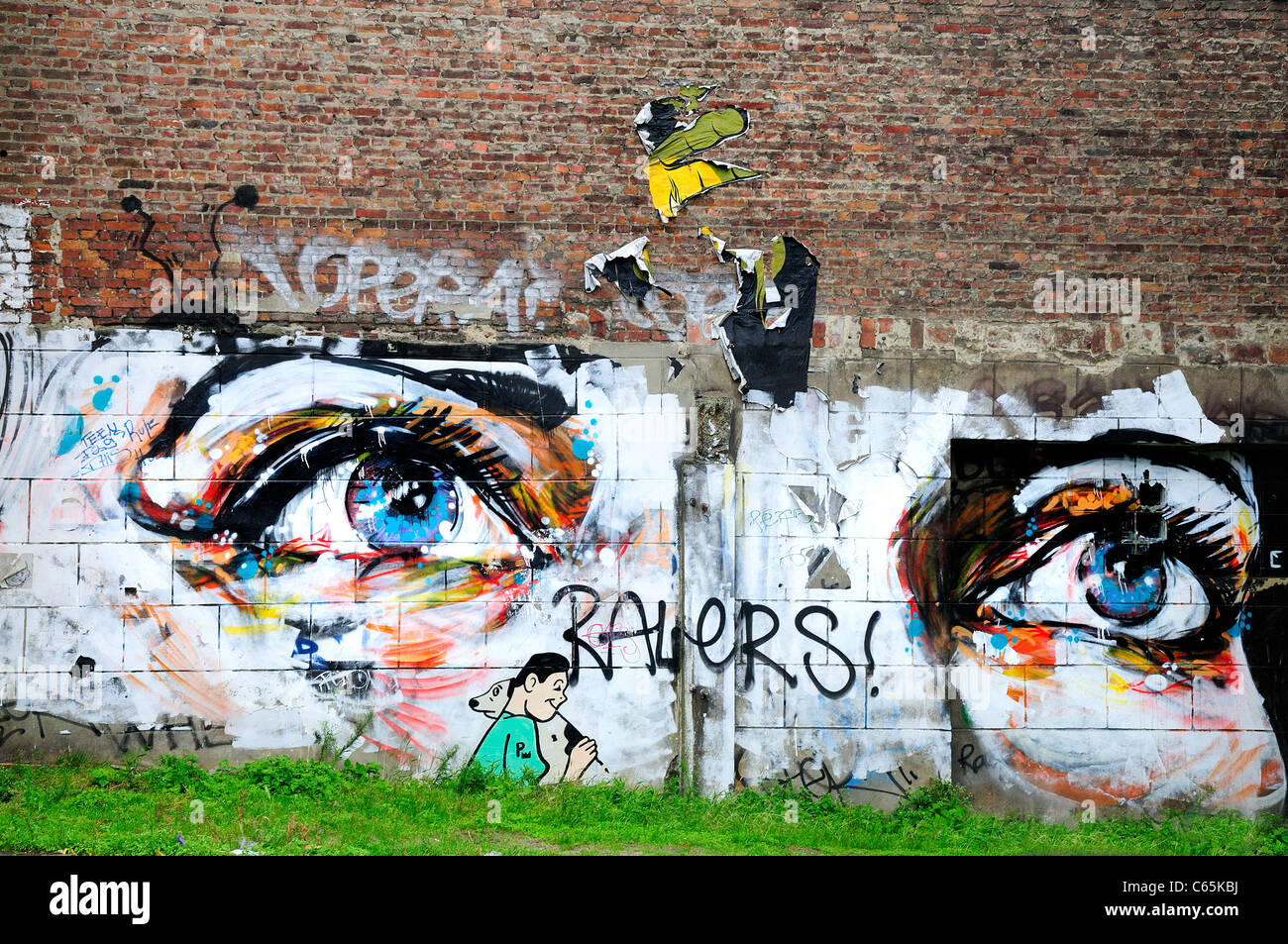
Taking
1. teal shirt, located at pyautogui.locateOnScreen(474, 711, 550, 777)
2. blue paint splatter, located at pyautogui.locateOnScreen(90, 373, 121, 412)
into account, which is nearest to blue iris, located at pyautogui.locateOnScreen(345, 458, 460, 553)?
teal shirt, located at pyautogui.locateOnScreen(474, 711, 550, 777)

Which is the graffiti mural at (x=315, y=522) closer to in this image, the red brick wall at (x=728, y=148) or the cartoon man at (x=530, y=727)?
the cartoon man at (x=530, y=727)

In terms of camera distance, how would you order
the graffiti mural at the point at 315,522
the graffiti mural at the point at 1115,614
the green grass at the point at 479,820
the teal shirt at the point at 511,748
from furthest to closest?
the graffiti mural at the point at 1115,614 < the teal shirt at the point at 511,748 < the graffiti mural at the point at 315,522 < the green grass at the point at 479,820

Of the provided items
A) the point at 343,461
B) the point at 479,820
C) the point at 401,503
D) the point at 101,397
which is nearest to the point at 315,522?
the point at 343,461

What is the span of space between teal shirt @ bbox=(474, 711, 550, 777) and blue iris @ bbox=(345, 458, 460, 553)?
1.36 metres

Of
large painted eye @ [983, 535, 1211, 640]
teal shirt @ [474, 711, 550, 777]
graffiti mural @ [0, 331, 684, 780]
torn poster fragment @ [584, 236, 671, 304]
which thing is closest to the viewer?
graffiti mural @ [0, 331, 684, 780]

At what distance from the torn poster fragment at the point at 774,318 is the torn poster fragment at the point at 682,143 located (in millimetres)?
325

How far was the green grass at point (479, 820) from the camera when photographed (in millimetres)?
6031

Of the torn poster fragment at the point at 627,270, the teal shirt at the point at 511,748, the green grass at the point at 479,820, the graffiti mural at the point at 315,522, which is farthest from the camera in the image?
the torn poster fragment at the point at 627,270

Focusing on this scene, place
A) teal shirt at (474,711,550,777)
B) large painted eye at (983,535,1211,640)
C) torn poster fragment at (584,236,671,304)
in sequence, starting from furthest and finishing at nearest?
large painted eye at (983,535,1211,640) → torn poster fragment at (584,236,671,304) → teal shirt at (474,711,550,777)

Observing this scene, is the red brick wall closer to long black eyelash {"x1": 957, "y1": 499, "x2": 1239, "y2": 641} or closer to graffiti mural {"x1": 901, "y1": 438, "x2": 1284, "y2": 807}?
graffiti mural {"x1": 901, "y1": 438, "x2": 1284, "y2": 807}

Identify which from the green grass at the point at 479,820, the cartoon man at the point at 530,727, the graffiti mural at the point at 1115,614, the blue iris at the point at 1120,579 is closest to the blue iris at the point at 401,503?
the cartoon man at the point at 530,727

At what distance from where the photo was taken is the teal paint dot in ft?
22.4

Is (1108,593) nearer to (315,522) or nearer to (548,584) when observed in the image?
(548,584)

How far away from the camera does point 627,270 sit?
7148 mm
